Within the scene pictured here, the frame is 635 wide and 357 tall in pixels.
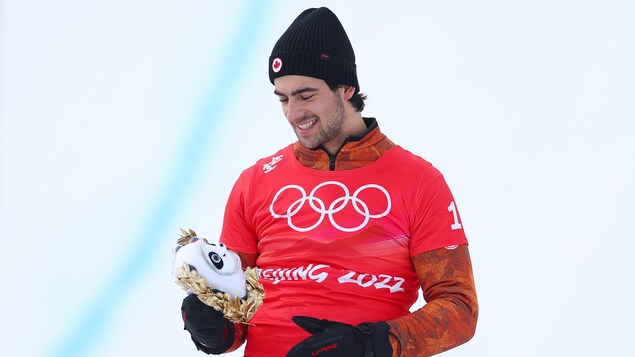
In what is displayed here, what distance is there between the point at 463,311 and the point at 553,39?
1.85m

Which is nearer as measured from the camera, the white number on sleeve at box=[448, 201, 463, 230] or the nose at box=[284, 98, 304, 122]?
the white number on sleeve at box=[448, 201, 463, 230]

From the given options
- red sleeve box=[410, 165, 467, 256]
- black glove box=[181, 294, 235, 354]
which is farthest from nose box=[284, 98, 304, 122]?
black glove box=[181, 294, 235, 354]

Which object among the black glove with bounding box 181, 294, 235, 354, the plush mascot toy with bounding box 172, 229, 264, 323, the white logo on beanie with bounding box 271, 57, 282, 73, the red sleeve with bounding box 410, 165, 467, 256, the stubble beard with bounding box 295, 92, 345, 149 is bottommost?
the black glove with bounding box 181, 294, 235, 354

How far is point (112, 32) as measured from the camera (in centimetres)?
374

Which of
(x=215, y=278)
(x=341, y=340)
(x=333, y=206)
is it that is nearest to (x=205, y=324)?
(x=215, y=278)

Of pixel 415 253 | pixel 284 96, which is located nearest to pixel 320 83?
pixel 284 96

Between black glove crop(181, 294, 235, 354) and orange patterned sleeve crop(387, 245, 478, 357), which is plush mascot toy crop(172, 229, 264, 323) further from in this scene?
orange patterned sleeve crop(387, 245, 478, 357)

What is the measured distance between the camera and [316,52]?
2.32 metres

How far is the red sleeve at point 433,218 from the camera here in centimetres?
216

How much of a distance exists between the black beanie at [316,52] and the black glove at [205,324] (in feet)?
2.25

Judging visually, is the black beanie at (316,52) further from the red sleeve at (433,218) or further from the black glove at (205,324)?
the black glove at (205,324)

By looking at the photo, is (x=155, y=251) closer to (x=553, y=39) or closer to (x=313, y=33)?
(x=313, y=33)

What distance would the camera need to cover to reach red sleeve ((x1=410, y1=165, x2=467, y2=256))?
2155 mm

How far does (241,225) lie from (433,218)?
22.1 inches
